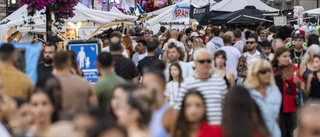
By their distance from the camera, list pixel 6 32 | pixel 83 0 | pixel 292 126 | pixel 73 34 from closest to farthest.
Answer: pixel 292 126 → pixel 73 34 → pixel 6 32 → pixel 83 0

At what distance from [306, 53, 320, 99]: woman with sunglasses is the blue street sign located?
12.4 ft

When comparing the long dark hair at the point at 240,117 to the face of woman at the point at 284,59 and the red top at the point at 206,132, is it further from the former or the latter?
the face of woman at the point at 284,59

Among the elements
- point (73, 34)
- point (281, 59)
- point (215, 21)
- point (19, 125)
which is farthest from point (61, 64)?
point (215, 21)

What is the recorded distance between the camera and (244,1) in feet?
102

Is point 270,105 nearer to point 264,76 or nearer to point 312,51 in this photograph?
point 264,76

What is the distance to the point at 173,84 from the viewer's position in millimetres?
10117

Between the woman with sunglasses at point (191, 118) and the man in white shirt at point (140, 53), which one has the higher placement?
the man in white shirt at point (140, 53)

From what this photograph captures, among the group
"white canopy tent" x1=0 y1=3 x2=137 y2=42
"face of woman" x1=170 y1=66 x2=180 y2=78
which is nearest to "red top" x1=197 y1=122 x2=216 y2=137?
"face of woman" x1=170 y1=66 x2=180 y2=78

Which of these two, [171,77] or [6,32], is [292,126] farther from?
[6,32]

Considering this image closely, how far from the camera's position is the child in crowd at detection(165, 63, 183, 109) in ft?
31.9

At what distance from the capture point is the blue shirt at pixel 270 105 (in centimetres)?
762

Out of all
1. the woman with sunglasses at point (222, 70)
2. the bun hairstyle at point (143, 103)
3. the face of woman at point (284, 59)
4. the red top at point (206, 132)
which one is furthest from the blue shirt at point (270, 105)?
the woman with sunglasses at point (222, 70)

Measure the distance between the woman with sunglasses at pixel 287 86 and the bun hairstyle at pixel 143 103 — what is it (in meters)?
4.93

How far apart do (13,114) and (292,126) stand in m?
5.20
